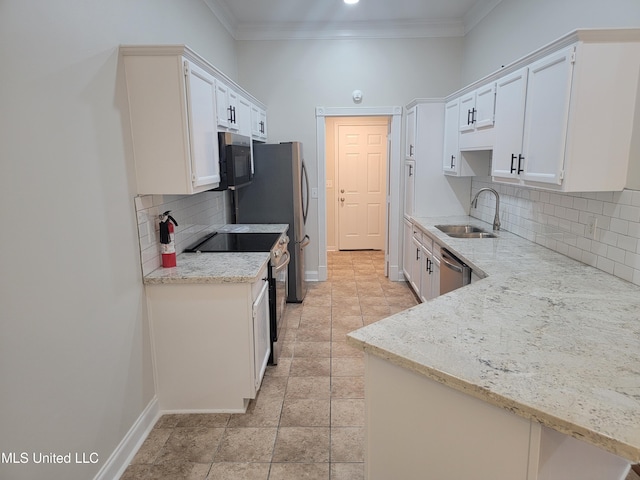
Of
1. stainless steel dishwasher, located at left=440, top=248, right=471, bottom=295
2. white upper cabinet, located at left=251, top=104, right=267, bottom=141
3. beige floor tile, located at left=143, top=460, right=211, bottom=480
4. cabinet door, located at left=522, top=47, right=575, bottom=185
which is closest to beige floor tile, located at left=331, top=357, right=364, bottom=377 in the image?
stainless steel dishwasher, located at left=440, top=248, right=471, bottom=295

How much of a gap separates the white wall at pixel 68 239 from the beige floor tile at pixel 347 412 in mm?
1142

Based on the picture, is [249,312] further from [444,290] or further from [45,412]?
[444,290]

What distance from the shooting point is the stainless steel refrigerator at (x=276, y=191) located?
443 centimetres

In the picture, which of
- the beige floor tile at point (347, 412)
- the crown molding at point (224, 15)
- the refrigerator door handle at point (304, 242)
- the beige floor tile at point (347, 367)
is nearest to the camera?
the beige floor tile at point (347, 412)

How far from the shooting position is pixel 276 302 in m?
3.25

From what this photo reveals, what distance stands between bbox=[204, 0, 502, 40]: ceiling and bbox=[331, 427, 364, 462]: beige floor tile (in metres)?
3.77

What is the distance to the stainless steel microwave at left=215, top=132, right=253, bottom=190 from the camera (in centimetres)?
301

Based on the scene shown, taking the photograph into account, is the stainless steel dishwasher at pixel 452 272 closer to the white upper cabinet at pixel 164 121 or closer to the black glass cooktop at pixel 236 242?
the black glass cooktop at pixel 236 242

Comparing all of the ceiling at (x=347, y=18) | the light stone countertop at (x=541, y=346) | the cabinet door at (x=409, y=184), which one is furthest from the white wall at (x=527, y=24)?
the light stone countertop at (x=541, y=346)

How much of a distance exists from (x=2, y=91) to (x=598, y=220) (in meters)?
2.89

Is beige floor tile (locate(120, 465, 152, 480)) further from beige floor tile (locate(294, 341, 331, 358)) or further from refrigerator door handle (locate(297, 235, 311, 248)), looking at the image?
refrigerator door handle (locate(297, 235, 311, 248))

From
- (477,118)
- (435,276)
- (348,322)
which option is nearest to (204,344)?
(348,322)

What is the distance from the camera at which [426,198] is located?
4676mm

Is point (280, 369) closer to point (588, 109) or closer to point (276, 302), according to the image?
point (276, 302)
